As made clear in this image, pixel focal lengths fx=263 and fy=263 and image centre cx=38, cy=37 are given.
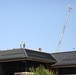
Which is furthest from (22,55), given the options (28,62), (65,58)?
(65,58)

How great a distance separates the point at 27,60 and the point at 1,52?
5484 millimetres

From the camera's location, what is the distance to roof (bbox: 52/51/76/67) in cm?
3384

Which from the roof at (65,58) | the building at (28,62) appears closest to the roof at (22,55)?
the building at (28,62)

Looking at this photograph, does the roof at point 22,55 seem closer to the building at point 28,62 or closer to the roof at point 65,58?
the building at point 28,62

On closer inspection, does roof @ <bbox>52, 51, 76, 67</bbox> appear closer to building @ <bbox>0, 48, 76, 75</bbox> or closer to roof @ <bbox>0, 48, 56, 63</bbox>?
building @ <bbox>0, 48, 76, 75</bbox>

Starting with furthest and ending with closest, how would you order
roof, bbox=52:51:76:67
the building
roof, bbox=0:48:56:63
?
roof, bbox=52:51:76:67 → the building → roof, bbox=0:48:56:63

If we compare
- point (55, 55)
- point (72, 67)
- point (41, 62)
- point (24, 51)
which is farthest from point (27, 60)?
point (55, 55)

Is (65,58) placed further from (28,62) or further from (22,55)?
(22,55)

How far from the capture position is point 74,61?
111 ft

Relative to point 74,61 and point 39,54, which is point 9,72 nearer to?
point 39,54

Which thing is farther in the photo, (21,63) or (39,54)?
(39,54)

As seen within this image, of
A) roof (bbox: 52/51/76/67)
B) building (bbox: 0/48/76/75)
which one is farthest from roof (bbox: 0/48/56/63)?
roof (bbox: 52/51/76/67)

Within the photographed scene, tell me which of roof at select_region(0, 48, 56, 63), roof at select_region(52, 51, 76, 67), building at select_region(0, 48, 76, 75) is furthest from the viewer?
roof at select_region(52, 51, 76, 67)

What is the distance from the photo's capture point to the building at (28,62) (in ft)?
103
